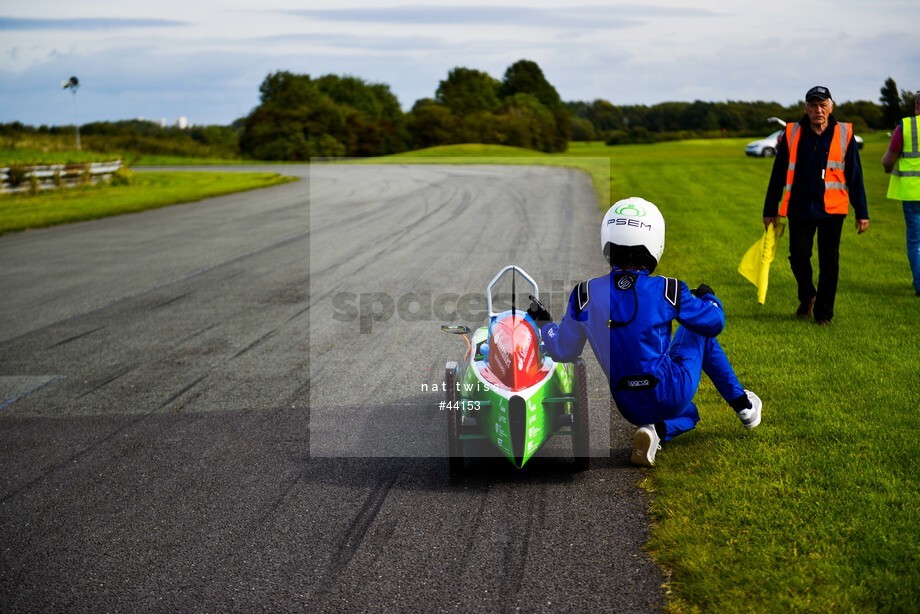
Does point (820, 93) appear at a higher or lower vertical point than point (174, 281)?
higher

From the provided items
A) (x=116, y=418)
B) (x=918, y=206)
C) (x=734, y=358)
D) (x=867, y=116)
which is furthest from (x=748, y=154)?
(x=116, y=418)

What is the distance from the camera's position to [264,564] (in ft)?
14.4

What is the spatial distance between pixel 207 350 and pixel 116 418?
6.43 ft

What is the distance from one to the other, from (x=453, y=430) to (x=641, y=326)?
129 centimetres

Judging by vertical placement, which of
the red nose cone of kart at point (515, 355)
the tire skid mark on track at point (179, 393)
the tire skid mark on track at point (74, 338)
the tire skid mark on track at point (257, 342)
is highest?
the red nose cone of kart at point (515, 355)

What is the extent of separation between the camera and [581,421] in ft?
17.1

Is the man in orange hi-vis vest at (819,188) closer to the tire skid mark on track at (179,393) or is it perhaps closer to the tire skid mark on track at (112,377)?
the tire skid mark on track at (179,393)

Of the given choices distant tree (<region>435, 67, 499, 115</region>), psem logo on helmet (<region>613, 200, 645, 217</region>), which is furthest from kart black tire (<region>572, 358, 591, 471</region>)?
distant tree (<region>435, 67, 499, 115</region>)

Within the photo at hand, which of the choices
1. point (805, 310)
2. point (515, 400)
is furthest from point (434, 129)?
point (515, 400)

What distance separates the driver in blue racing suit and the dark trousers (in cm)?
357

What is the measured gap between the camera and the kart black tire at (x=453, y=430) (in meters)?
5.21

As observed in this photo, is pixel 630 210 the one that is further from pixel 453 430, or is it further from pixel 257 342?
pixel 257 342

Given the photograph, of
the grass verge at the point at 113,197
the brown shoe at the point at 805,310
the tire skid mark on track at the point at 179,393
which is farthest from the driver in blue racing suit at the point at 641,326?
the grass verge at the point at 113,197

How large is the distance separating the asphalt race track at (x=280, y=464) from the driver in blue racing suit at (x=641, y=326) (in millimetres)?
491
